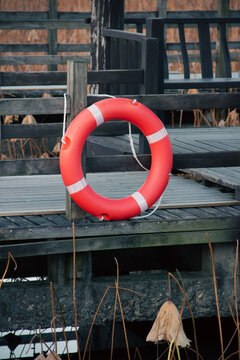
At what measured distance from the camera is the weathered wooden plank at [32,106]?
464cm

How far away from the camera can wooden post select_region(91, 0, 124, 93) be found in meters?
7.17

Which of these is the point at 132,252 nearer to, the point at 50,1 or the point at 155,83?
the point at 155,83

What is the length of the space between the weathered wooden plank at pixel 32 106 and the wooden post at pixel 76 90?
0.16 feet

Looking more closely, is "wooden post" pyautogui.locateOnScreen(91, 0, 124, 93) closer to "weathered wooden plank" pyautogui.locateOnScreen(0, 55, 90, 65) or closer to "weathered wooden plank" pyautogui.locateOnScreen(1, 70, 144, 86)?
"weathered wooden plank" pyautogui.locateOnScreen(1, 70, 144, 86)

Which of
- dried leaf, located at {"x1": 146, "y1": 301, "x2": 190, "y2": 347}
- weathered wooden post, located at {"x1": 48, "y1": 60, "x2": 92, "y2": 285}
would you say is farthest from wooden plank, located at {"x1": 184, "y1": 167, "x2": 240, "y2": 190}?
dried leaf, located at {"x1": 146, "y1": 301, "x2": 190, "y2": 347}

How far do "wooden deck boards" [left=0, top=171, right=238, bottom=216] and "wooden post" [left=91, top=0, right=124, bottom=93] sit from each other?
5.03ft

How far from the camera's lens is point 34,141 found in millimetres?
8828

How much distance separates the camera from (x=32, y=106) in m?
4.69

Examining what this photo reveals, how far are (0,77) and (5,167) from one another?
3.69ft

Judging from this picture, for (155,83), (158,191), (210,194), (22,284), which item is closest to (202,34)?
(155,83)

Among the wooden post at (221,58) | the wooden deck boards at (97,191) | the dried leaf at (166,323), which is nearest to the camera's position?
the dried leaf at (166,323)

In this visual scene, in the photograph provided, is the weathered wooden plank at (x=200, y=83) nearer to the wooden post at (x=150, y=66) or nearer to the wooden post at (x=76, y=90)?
the wooden post at (x=150, y=66)

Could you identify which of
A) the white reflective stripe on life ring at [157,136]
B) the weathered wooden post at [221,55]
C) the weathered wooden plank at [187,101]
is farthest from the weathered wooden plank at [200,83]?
the white reflective stripe on life ring at [157,136]

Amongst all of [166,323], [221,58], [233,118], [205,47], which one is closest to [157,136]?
[166,323]
